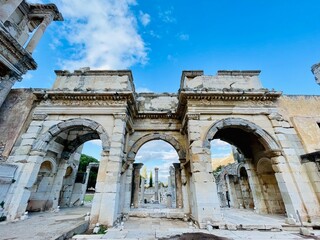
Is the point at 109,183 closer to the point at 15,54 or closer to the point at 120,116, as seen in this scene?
the point at 120,116

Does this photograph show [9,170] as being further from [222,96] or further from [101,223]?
[222,96]

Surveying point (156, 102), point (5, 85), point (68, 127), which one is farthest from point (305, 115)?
point (5, 85)

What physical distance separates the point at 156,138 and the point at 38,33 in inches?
414

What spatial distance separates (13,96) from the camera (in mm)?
8500

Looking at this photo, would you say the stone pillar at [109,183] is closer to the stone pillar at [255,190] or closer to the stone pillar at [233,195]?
the stone pillar at [255,190]

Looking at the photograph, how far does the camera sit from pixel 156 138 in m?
9.27

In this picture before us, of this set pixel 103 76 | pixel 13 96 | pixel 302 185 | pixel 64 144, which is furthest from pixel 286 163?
pixel 13 96

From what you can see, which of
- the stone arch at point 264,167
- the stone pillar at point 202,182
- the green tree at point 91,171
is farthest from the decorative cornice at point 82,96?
the green tree at point 91,171

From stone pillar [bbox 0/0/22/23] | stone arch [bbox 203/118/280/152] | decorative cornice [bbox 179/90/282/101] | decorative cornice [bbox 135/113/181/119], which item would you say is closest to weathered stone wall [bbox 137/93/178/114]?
decorative cornice [bbox 135/113/181/119]

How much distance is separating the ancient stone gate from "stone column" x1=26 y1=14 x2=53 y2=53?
9.93ft

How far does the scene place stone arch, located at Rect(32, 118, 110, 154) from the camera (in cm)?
714

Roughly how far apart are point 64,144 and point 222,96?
9945mm

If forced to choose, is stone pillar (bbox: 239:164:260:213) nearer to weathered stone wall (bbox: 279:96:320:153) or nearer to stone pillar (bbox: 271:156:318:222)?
stone pillar (bbox: 271:156:318:222)

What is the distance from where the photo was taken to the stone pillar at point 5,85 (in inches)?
315
